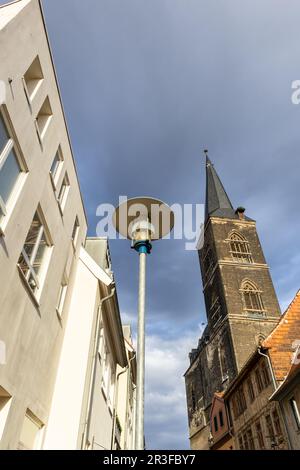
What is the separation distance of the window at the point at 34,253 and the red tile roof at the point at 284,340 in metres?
17.0

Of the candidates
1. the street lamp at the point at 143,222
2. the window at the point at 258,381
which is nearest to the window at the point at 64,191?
the street lamp at the point at 143,222

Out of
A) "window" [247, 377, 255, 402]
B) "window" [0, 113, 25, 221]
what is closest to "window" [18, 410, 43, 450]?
"window" [0, 113, 25, 221]

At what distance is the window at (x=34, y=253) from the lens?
5.64m

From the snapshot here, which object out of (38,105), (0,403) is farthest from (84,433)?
(38,105)

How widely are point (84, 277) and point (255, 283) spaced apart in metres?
39.6

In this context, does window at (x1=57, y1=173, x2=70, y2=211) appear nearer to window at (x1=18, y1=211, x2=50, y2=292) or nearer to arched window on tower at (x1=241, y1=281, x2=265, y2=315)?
window at (x1=18, y1=211, x2=50, y2=292)

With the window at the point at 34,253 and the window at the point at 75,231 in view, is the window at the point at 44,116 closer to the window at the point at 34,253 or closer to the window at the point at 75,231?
the window at the point at 34,253

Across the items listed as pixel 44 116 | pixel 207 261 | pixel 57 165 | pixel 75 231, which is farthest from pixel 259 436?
pixel 207 261

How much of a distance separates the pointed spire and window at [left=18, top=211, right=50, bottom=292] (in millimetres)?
48196

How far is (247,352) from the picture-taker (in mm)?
35875

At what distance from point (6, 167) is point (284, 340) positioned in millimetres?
20597

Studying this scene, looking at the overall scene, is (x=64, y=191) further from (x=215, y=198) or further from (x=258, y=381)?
(x=215, y=198)
